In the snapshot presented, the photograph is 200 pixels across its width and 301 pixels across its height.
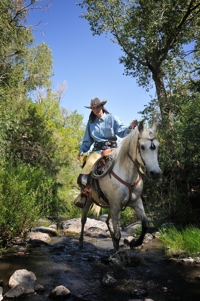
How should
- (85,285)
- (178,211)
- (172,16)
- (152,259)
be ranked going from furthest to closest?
(172,16) → (178,211) → (152,259) → (85,285)

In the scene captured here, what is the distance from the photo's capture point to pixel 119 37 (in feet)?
48.3

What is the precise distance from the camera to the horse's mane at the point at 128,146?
4922 millimetres

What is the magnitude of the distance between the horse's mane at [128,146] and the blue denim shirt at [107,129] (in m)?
0.72

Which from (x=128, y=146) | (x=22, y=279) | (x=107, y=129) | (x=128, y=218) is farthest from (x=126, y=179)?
(x=128, y=218)

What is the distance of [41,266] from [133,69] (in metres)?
12.2

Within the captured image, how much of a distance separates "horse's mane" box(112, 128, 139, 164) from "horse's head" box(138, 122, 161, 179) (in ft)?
0.75

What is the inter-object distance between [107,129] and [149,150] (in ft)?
5.90

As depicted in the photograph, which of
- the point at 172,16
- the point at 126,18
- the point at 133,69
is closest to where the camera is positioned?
the point at 172,16

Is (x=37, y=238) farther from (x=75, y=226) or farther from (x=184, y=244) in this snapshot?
(x=184, y=244)

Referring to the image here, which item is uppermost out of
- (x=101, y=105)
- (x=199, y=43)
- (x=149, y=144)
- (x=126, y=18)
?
(x=126, y=18)

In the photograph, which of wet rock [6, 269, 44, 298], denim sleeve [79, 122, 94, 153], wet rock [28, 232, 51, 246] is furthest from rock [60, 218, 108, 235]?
wet rock [6, 269, 44, 298]

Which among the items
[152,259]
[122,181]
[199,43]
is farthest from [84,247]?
[199,43]

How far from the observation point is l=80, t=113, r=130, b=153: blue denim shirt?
6.01 m

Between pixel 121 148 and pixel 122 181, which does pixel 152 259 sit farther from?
pixel 121 148
